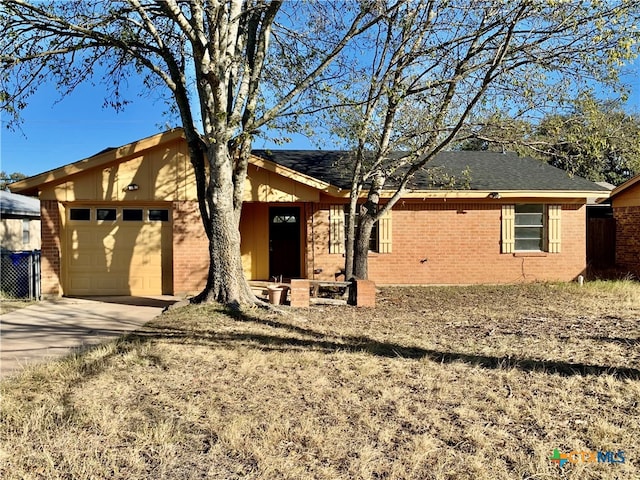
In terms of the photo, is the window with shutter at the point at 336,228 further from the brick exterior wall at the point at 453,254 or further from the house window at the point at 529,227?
the house window at the point at 529,227

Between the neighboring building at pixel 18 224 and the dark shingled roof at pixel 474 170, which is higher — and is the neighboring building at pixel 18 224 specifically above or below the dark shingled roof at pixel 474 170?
below

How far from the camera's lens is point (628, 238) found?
48.8ft

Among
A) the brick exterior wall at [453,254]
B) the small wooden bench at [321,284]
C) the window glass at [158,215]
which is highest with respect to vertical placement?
the window glass at [158,215]

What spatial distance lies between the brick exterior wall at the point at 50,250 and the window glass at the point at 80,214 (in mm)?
334

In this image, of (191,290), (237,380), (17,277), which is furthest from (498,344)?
(17,277)

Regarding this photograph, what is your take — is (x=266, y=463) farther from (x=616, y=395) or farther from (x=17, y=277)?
(x=17, y=277)

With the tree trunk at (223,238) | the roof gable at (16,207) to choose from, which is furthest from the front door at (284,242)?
the roof gable at (16,207)

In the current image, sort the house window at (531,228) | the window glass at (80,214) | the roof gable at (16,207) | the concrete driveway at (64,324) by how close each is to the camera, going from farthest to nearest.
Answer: the roof gable at (16,207)
the house window at (531,228)
the window glass at (80,214)
the concrete driveway at (64,324)

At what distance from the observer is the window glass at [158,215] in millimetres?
11375

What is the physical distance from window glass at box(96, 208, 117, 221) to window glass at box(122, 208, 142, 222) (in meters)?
0.25

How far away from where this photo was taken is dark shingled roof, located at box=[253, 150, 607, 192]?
41.2ft

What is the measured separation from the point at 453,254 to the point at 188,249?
7243 mm

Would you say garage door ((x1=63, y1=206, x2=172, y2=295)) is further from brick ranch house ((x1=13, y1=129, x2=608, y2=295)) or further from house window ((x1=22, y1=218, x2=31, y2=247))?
house window ((x1=22, y1=218, x2=31, y2=247))

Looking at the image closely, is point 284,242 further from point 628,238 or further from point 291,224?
point 628,238
